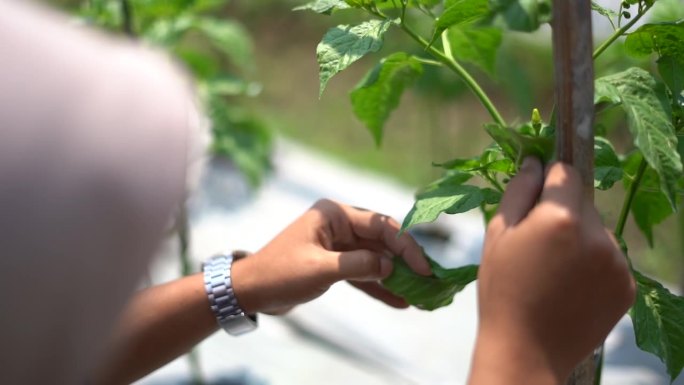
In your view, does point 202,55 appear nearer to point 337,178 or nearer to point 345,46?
point 345,46

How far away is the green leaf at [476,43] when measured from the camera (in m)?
0.81

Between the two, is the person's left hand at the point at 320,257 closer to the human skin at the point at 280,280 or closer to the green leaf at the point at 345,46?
the human skin at the point at 280,280

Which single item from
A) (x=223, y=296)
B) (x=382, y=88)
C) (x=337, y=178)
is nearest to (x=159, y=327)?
(x=223, y=296)

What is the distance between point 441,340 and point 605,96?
3.57ft

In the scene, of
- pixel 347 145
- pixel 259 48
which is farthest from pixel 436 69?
pixel 259 48

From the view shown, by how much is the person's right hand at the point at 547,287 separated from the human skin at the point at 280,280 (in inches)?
8.6

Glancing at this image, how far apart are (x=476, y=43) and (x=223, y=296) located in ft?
1.08

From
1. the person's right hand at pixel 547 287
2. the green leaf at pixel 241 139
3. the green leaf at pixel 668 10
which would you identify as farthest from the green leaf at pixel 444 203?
the green leaf at pixel 241 139

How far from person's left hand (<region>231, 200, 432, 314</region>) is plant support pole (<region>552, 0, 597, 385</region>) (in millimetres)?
209

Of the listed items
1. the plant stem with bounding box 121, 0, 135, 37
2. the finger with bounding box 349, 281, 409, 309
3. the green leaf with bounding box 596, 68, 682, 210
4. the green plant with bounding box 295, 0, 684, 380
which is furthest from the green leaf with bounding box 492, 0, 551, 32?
Result: the plant stem with bounding box 121, 0, 135, 37

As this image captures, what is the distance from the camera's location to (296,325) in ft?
5.98

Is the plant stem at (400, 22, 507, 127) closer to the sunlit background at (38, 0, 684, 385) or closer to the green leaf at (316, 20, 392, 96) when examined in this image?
the green leaf at (316, 20, 392, 96)

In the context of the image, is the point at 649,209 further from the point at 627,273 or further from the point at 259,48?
the point at 259,48

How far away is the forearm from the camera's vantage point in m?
0.82
